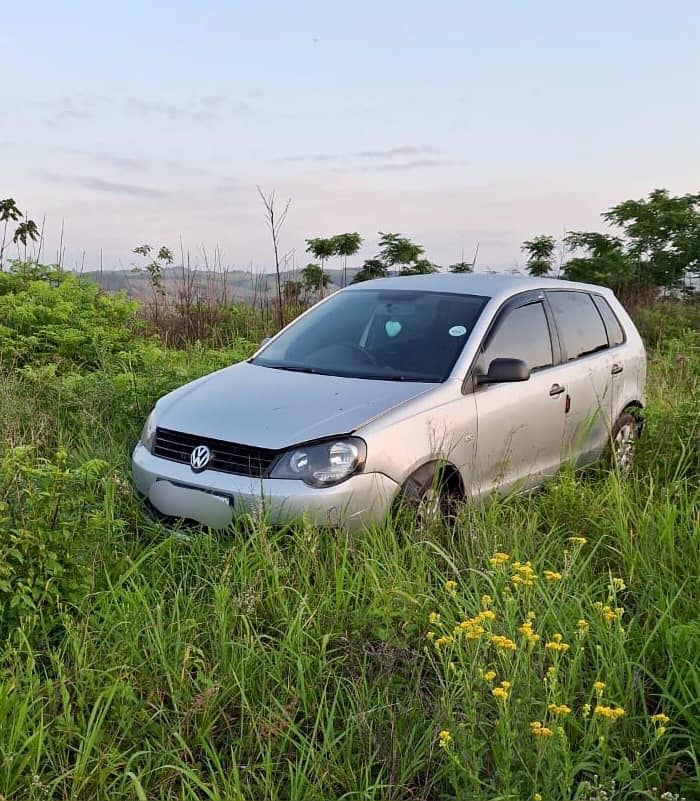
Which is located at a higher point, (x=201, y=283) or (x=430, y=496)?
(x=201, y=283)

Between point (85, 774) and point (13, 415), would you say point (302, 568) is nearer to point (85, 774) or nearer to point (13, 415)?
point (85, 774)

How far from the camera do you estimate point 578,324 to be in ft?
18.6

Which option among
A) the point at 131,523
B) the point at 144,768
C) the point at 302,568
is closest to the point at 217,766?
the point at 144,768

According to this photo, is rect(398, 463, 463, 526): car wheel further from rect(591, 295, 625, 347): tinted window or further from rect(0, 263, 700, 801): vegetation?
rect(591, 295, 625, 347): tinted window

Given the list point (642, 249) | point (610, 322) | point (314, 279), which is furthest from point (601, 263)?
point (610, 322)

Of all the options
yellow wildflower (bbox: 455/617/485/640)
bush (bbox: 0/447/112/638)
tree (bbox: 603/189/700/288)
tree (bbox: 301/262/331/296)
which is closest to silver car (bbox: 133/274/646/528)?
bush (bbox: 0/447/112/638)

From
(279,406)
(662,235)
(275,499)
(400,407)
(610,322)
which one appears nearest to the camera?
(275,499)

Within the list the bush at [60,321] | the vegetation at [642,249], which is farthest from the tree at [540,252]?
the bush at [60,321]

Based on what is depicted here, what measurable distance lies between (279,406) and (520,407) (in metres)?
1.46

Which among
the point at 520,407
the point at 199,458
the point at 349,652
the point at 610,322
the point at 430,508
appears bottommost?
the point at 349,652

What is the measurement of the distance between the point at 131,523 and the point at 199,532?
21.9 inches

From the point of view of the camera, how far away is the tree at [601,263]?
67.9 ft

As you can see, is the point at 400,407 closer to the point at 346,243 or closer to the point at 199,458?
the point at 199,458

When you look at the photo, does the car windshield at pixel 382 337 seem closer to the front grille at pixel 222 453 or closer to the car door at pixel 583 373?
the car door at pixel 583 373
